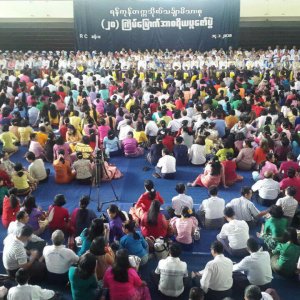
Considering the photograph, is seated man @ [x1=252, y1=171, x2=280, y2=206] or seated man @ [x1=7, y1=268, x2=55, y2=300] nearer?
seated man @ [x1=7, y1=268, x2=55, y2=300]

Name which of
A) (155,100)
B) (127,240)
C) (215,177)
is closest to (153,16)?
(155,100)

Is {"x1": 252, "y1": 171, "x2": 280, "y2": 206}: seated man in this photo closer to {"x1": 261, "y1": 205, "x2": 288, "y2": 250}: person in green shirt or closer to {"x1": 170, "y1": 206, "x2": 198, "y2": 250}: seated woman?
{"x1": 261, "y1": 205, "x2": 288, "y2": 250}: person in green shirt

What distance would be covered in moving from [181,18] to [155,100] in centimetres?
949

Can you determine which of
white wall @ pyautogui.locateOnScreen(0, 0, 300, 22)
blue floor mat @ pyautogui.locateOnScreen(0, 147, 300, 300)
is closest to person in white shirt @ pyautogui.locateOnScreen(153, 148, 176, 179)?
blue floor mat @ pyautogui.locateOnScreen(0, 147, 300, 300)

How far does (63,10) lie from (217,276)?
18.0m

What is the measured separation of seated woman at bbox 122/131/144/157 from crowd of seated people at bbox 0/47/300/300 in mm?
22

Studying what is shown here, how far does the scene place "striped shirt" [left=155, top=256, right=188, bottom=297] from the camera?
15.2 ft

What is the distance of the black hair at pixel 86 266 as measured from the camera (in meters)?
4.30

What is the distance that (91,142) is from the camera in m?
8.64

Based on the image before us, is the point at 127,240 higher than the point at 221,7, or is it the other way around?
the point at 221,7

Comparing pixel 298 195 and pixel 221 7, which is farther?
pixel 221 7

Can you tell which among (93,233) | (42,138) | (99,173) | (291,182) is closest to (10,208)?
(93,233)

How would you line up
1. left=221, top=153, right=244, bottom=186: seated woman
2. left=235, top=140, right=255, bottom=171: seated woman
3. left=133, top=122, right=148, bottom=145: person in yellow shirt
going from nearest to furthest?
1. left=221, top=153, right=244, bottom=186: seated woman
2. left=235, top=140, right=255, bottom=171: seated woman
3. left=133, top=122, right=148, bottom=145: person in yellow shirt

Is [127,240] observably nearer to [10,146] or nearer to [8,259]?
[8,259]
